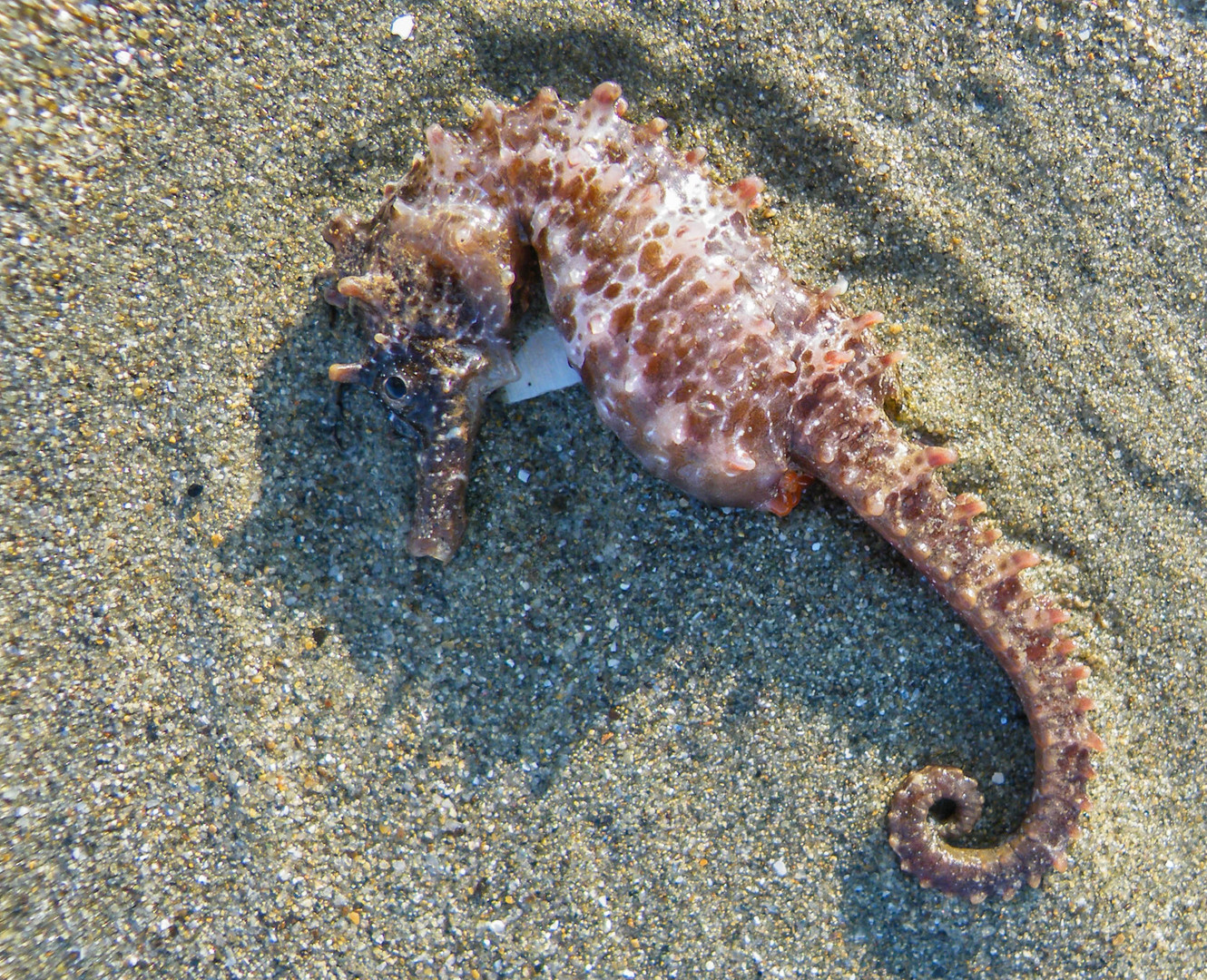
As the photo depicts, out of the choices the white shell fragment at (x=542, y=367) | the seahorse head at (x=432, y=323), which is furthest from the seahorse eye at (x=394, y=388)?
the white shell fragment at (x=542, y=367)

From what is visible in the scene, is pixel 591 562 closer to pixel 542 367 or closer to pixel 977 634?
pixel 542 367

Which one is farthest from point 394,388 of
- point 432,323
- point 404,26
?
point 404,26

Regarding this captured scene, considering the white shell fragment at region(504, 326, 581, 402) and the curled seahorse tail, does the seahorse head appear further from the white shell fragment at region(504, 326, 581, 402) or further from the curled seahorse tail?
the curled seahorse tail

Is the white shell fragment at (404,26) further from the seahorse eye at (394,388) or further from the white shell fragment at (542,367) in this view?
the seahorse eye at (394,388)

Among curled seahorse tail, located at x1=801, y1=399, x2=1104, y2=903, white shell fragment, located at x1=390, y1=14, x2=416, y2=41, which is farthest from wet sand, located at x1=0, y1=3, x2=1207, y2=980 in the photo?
curled seahorse tail, located at x1=801, y1=399, x2=1104, y2=903

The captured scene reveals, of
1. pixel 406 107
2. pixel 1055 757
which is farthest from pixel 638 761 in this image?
pixel 406 107

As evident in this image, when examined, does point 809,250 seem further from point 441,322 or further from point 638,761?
point 638,761

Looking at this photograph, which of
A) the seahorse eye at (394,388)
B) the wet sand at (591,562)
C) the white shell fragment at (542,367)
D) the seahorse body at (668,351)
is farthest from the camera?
the white shell fragment at (542,367)
